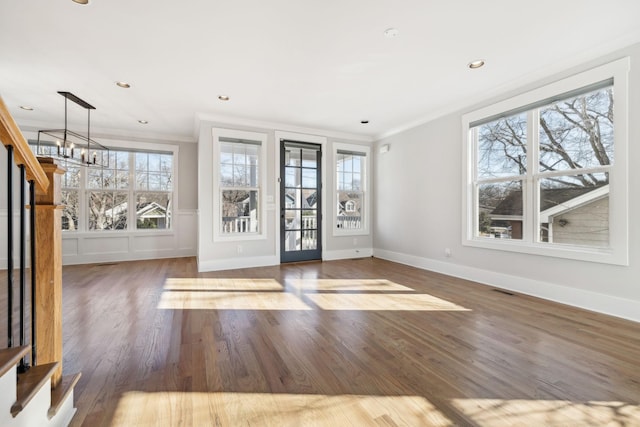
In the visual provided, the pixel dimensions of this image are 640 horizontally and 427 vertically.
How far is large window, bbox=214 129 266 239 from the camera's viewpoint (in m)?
5.01

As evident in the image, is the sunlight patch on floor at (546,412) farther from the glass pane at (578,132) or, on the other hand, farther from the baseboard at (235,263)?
the baseboard at (235,263)

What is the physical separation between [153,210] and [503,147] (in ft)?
21.3

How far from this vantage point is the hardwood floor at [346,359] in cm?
149

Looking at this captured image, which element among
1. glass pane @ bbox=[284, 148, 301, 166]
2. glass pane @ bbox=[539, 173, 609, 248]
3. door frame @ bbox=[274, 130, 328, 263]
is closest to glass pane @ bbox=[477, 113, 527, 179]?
glass pane @ bbox=[539, 173, 609, 248]

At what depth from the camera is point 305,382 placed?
174 centimetres

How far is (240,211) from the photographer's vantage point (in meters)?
5.25

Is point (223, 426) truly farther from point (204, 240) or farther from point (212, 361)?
point (204, 240)

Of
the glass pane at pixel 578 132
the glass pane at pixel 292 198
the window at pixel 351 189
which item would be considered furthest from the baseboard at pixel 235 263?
the glass pane at pixel 578 132

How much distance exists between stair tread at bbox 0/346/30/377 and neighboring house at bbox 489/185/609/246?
4465 mm

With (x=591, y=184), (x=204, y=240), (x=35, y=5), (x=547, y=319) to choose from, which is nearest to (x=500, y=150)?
(x=591, y=184)

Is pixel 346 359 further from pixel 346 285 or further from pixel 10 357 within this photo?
pixel 346 285

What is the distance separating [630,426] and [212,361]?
7.61 feet

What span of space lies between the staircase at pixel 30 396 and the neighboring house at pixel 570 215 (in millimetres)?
4437

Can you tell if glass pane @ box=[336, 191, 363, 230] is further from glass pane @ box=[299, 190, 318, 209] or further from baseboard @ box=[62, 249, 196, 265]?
baseboard @ box=[62, 249, 196, 265]
